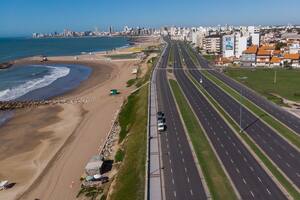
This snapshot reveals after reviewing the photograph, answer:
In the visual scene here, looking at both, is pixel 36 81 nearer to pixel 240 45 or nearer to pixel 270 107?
pixel 270 107

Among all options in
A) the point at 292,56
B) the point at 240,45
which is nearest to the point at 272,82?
the point at 292,56

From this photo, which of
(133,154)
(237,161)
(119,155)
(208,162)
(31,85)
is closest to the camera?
(208,162)

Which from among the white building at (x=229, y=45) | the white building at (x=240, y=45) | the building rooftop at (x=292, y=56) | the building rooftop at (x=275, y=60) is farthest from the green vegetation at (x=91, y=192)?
the white building at (x=229, y=45)

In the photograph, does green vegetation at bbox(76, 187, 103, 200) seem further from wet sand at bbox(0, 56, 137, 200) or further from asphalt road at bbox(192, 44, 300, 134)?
asphalt road at bbox(192, 44, 300, 134)

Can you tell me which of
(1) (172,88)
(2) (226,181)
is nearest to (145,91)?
(1) (172,88)

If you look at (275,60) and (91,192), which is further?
(275,60)

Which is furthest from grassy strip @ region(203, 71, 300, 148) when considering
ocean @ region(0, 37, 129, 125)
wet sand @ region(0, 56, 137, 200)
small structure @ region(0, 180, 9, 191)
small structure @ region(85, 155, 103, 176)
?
ocean @ region(0, 37, 129, 125)

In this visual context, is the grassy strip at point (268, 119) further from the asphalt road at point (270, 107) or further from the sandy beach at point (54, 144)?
the sandy beach at point (54, 144)
